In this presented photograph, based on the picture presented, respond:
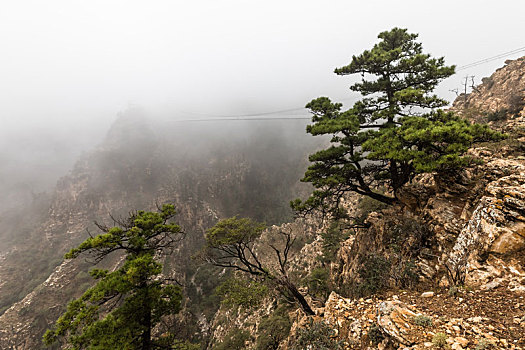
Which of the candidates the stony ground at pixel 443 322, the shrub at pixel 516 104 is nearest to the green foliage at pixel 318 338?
the stony ground at pixel 443 322

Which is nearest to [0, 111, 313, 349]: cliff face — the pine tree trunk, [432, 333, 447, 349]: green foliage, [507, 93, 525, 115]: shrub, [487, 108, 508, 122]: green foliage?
the pine tree trunk

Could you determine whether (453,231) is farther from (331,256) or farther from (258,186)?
(258,186)

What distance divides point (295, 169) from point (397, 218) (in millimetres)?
107005

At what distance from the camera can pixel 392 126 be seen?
396 inches

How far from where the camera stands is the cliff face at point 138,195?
59125 mm

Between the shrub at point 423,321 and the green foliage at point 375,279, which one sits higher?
the shrub at point 423,321

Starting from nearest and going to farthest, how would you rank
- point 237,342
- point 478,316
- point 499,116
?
point 478,316, point 499,116, point 237,342

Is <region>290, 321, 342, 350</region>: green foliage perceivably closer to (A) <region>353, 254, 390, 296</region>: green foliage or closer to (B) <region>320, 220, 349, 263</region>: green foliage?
(A) <region>353, 254, 390, 296</region>: green foliage

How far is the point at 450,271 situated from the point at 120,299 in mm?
12752

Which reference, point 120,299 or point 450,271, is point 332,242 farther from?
point 120,299

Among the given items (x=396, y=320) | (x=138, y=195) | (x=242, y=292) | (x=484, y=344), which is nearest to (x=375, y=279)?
(x=396, y=320)

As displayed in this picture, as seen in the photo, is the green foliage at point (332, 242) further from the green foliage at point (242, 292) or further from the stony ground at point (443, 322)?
the stony ground at point (443, 322)

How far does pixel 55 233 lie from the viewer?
8556 cm

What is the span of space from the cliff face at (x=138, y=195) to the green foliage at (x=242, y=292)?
63855mm
